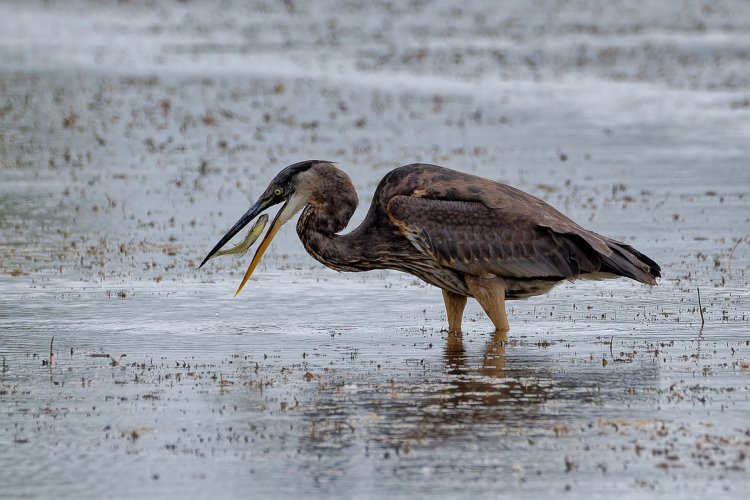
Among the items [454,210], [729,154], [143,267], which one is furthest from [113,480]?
[729,154]

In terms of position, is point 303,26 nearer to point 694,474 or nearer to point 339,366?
point 339,366

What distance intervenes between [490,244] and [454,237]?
27 cm

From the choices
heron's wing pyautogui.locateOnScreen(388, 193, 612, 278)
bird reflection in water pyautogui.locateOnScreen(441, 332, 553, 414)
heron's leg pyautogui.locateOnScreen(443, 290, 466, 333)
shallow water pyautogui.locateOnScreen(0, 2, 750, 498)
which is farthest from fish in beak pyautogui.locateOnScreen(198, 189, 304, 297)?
bird reflection in water pyautogui.locateOnScreen(441, 332, 553, 414)

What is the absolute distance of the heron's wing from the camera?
10523 mm

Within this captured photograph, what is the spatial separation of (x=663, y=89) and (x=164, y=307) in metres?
18.1

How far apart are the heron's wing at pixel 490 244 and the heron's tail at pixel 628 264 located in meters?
0.08

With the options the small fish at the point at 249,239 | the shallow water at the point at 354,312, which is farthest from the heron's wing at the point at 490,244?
the small fish at the point at 249,239

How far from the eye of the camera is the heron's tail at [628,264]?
34.4 ft

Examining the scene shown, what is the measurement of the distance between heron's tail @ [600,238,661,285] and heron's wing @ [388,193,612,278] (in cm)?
8

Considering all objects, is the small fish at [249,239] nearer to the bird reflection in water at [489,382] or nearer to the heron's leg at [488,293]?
the heron's leg at [488,293]

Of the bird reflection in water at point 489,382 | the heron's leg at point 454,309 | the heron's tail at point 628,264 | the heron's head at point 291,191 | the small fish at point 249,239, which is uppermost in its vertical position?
the heron's head at point 291,191

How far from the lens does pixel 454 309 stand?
10.9 meters

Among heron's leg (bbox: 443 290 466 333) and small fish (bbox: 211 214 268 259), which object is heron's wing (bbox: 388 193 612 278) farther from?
small fish (bbox: 211 214 268 259)

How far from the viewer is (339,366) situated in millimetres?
9594
